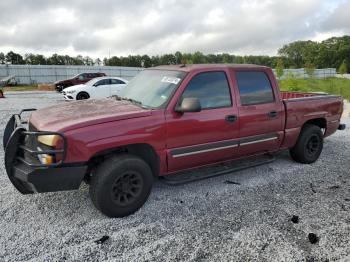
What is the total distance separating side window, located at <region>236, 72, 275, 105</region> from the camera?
476cm

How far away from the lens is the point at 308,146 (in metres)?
5.86

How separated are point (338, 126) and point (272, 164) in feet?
5.90

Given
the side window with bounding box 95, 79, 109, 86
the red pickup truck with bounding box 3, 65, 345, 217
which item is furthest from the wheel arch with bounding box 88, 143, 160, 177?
the side window with bounding box 95, 79, 109, 86

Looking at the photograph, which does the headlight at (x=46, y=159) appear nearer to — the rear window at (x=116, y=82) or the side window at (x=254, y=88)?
the side window at (x=254, y=88)

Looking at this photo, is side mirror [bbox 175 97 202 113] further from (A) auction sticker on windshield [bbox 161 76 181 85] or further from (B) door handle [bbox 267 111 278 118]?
(B) door handle [bbox 267 111 278 118]

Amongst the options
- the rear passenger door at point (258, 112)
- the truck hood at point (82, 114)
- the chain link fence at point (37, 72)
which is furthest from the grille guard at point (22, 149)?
the chain link fence at point (37, 72)

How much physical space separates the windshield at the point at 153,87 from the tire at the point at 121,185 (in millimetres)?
→ 862

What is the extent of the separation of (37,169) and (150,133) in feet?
4.30

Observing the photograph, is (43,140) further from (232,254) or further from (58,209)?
(232,254)

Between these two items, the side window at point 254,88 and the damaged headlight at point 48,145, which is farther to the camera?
the side window at point 254,88

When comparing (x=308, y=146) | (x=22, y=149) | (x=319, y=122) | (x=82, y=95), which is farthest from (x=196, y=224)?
(x=82, y=95)

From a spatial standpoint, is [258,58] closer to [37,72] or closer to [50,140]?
[37,72]

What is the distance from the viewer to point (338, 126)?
6445mm

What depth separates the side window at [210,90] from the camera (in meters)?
4.32
